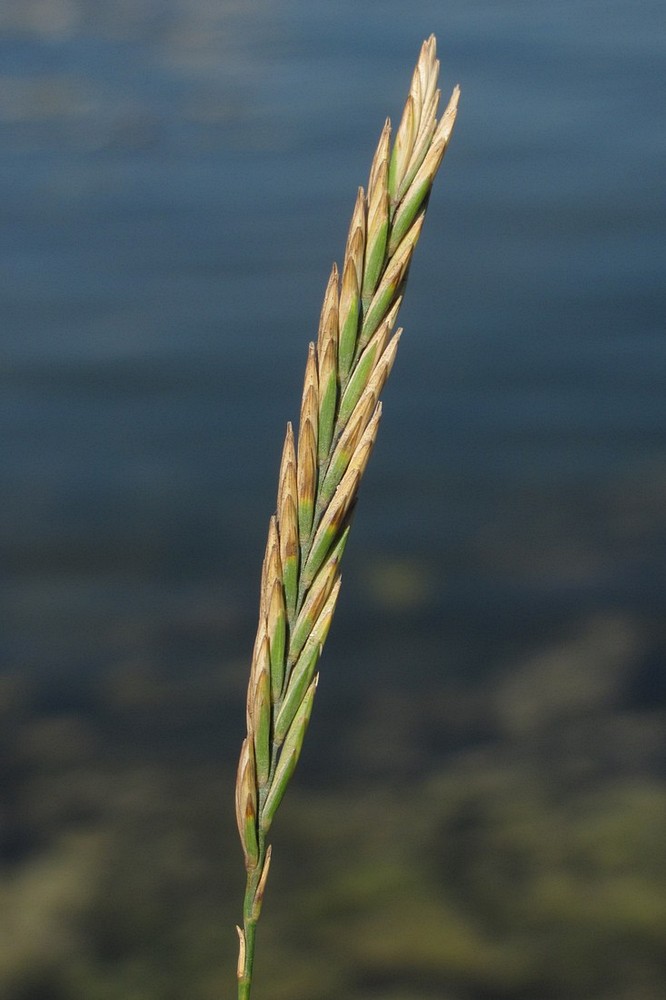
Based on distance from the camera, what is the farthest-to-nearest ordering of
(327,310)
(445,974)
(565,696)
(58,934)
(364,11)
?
(364,11) < (565,696) < (58,934) < (445,974) < (327,310)

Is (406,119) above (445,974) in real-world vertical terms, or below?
above

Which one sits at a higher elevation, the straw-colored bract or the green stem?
the straw-colored bract

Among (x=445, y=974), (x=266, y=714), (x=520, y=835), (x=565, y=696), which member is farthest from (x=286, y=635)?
(x=565, y=696)

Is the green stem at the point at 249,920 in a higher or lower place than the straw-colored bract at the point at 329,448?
lower

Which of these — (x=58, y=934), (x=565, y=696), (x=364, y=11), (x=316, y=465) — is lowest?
(x=58, y=934)

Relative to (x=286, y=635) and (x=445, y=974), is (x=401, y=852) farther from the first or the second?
(x=286, y=635)

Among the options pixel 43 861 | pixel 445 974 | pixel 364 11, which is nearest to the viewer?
pixel 445 974

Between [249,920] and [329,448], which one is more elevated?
[329,448]

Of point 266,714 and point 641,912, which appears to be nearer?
point 266,714
